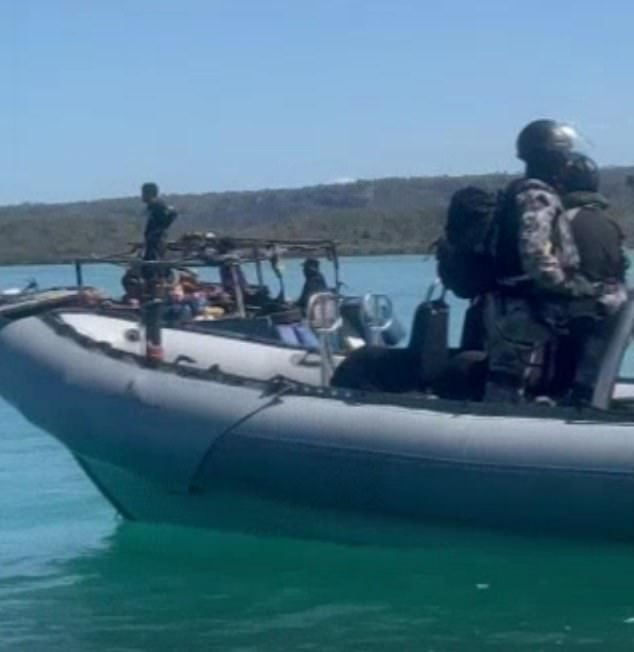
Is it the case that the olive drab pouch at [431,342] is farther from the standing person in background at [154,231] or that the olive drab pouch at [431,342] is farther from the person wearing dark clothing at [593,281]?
the standing person in background at [154,231]

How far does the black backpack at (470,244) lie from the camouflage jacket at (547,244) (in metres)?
0.23

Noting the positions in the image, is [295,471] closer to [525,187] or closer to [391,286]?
[525,187]

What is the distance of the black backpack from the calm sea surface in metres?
1.07

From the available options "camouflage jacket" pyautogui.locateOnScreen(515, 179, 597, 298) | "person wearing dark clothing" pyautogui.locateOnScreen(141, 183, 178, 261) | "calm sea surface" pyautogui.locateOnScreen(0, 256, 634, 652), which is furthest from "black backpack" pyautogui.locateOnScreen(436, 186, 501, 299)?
"person wearing dark clothing" pyautogui.locateOnScreen(141, 183, 178, 261)

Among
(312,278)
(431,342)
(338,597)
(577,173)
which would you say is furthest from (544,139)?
(312,278)

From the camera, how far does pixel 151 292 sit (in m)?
14.9

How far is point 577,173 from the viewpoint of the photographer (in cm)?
1038

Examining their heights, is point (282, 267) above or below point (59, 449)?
above

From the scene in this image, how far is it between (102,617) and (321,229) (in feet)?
117

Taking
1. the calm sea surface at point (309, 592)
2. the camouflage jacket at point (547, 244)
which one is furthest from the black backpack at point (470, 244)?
the calm sea surface at point (309, 592)

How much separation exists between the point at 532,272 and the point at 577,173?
57 centimetres

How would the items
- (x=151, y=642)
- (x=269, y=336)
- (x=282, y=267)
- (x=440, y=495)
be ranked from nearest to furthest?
(x=151, y=642)
(x=440, y=495)
(x=269, y=336)
(x=282, y=267)

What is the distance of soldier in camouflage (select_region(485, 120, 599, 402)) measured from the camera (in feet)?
33.0

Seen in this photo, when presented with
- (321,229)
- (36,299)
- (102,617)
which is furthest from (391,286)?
(102,617)
